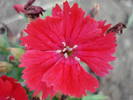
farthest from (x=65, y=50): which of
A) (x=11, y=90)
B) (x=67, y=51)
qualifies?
(x=11, y=90)

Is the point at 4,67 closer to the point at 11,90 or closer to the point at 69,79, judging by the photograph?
the point at 11,90

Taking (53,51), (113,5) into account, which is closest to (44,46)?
(53,51)

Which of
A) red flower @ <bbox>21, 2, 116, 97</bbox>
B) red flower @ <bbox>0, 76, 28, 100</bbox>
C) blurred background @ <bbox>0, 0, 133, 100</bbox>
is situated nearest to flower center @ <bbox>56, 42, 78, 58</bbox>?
red flower @ <bbox>21, 2, 116, 97</bbox>

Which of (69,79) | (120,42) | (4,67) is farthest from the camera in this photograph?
(120,42)

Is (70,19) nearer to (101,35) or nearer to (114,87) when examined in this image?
(101,35)

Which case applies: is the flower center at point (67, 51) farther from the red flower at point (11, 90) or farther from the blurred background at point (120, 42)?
the blurred background at point (120, 42)

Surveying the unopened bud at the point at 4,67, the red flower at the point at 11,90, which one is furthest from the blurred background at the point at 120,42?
the red flower at the point at 11,90

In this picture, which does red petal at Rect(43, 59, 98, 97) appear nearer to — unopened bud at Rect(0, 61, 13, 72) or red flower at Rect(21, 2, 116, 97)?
red flower at Rect(21, 2, 116, 97)
